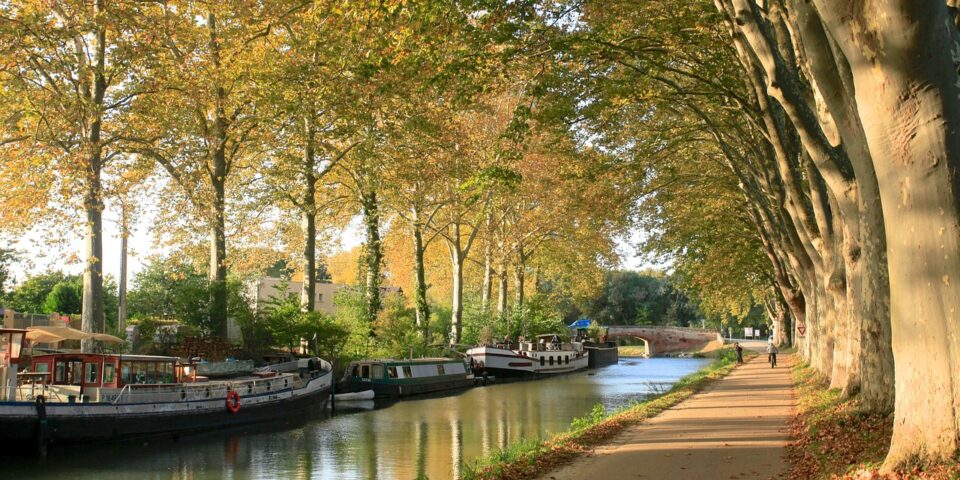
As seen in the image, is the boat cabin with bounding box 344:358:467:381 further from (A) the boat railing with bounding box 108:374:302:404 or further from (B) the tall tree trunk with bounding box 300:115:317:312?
(A) the boat railing with bounding box 108:374:302:404

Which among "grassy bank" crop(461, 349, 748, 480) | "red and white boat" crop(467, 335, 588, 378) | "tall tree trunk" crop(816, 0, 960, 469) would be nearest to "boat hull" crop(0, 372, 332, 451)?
"grassy bank" crop(461, 349, 748, 480)

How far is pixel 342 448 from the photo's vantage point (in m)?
22.3

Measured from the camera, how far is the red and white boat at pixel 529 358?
51.6 metres

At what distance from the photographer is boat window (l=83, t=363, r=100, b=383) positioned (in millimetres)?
24531

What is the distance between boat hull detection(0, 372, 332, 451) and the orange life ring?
0.16 meters

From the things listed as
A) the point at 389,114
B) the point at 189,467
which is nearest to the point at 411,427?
the point at 189,467

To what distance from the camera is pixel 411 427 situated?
26969 mm

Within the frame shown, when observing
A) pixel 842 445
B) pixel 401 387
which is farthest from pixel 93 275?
pixel 842 445

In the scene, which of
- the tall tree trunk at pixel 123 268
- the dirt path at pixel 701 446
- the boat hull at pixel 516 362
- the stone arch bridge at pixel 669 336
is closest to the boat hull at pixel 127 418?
the tall tree trunk at pixel 123 268

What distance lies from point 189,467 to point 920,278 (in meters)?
17.4

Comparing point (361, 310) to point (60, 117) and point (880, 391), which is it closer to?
point (60, 117)

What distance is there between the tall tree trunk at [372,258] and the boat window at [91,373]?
19017mm

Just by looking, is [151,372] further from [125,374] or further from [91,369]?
[91,369]

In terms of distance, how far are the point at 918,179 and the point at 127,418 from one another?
882 inches
